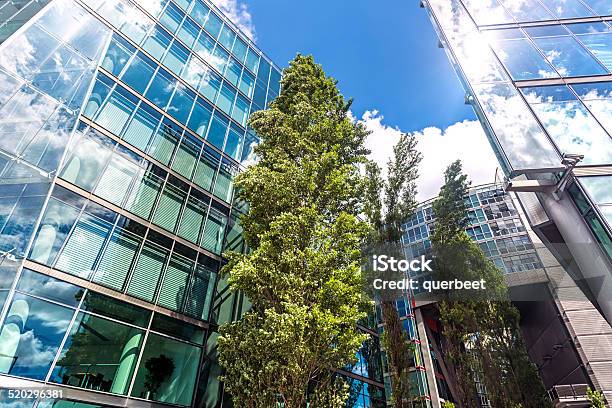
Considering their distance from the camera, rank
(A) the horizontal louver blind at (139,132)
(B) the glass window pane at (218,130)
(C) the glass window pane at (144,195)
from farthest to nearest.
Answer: (B) the glass window pane at (218,130) < (A) the horizontal louver blind at (139,132) < (C) the glass window pane at (144,195)

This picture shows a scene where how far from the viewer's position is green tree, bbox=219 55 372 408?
7430mm

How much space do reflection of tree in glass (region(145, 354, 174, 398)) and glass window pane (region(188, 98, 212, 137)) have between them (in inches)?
362

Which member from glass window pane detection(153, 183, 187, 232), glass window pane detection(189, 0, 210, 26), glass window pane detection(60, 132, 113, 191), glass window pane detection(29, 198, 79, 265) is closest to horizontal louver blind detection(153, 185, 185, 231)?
glass window pane detection(153, 183, 187, 232)

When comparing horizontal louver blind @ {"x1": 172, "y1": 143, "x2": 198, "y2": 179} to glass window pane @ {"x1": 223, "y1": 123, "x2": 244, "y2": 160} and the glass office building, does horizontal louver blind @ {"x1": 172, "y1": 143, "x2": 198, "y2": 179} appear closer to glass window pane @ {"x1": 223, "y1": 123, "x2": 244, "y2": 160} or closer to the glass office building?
the glass office building

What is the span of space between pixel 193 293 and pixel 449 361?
9126 mm

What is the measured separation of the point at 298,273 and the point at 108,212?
20.6 ft

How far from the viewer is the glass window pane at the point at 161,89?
42.9ft

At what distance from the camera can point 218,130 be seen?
50.5 feet

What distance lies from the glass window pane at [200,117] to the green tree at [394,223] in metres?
7.66

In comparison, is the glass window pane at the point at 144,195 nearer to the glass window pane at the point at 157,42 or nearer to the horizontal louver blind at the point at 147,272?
the horizontal louver blind at the point at 147,272

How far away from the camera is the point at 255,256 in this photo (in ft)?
28.8

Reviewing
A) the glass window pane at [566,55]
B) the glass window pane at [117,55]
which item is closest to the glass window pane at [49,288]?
the glass window pane at [117,55]

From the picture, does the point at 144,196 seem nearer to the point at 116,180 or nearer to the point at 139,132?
the point at 116,180

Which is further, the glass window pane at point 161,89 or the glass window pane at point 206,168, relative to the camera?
the glass window pane at point 206,168
